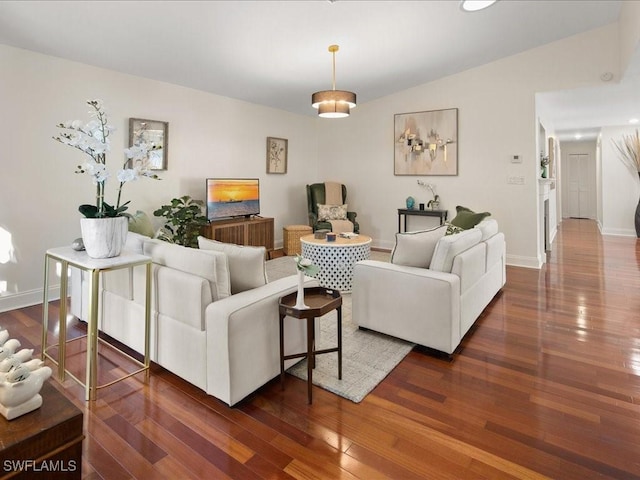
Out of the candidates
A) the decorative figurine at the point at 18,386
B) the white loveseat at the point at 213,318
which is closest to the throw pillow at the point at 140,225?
the white loveseat at the point at 213,318

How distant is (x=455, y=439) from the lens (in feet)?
5.74

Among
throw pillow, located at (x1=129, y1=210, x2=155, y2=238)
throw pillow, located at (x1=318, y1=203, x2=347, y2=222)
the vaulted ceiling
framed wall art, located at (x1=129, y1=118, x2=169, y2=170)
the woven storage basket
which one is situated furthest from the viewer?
throw pillow, located at (x1=318, y1=203, x2=347, y2=222)

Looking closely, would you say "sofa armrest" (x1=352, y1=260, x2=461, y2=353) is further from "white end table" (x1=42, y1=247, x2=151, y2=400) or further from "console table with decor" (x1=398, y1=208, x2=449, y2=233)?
"console table with decor" (x1=398, y1=208, x2=449, y2=233)

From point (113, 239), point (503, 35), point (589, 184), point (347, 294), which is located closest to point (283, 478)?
point (113, 239)

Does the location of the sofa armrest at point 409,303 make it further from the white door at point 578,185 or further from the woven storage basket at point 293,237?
the white door at point 578,185

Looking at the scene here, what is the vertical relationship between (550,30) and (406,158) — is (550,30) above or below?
above

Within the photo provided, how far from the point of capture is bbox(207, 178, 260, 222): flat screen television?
5195mm

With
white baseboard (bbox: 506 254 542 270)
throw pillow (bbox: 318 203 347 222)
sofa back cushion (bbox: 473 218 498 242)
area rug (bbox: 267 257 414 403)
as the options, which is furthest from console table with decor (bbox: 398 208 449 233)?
area rug (bbox: 267 257 414 403)

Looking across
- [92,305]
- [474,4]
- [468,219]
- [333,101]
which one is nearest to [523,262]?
[468,219]

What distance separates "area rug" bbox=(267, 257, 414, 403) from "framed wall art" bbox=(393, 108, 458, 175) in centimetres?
384

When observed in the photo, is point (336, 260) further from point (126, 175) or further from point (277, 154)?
point (277, 154)

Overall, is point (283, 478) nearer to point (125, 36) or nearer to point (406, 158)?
point (125, 36)

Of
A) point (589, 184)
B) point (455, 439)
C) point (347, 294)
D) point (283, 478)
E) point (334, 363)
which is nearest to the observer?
point (283, 478)

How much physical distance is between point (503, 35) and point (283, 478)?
5.16 metres
